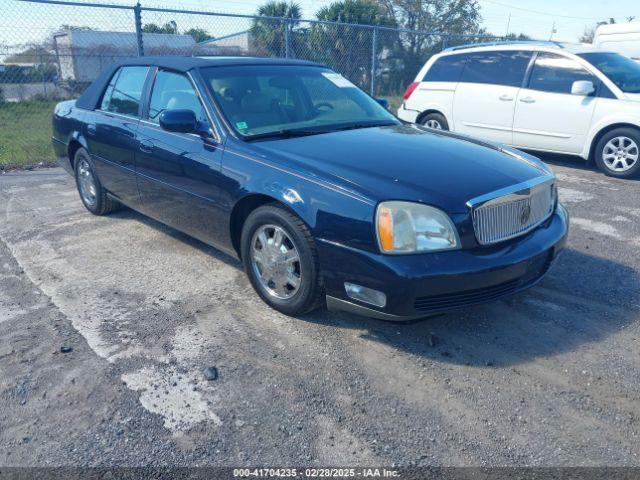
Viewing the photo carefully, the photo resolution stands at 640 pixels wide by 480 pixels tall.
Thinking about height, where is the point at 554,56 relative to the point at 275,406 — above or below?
above

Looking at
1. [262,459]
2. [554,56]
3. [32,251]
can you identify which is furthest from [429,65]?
[262,459]

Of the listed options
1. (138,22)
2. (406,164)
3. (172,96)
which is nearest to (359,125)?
(406,164)

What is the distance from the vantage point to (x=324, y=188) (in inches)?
126

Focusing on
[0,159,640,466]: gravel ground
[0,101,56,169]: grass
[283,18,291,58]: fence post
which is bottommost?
[0,159,640,466]: gravel ground

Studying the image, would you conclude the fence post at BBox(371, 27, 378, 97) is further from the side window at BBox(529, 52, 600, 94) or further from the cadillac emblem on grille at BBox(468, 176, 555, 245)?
the cadillac emblem on grille at BBox(468, 176, 555, 245)

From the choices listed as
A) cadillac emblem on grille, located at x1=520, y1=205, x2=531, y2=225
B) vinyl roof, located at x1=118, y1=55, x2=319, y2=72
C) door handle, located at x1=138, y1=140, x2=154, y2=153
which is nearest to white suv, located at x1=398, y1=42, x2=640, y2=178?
vinyl roof, located at x1=118, y1=55, x2=319, y2=72

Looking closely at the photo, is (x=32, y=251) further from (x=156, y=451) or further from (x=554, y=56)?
(x=554, y=56)

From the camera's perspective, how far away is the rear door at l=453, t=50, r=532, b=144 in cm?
829

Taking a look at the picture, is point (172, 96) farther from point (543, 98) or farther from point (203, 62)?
point (543, 98)

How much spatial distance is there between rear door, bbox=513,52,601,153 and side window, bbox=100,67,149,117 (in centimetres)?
559

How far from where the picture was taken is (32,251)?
16.2ft

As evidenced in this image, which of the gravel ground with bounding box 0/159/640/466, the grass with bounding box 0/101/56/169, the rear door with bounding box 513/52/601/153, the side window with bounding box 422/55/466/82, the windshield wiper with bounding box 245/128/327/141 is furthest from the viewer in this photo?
the grass with bounding box 0/101/56/169

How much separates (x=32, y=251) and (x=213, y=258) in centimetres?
166

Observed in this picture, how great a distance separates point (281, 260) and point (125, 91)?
8.61 ft
